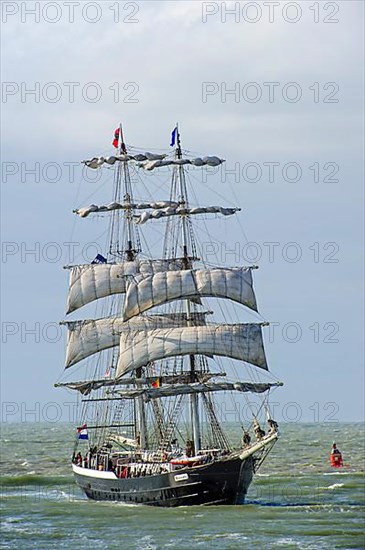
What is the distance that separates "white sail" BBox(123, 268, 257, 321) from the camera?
7612 centimetres

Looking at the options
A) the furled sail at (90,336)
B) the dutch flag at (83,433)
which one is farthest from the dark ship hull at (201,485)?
the furled sail at (90,336)

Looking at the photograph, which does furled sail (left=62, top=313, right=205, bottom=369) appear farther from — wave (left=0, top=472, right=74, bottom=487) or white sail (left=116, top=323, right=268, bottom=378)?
wave (left=0, top=472, right=74, bottom=487)

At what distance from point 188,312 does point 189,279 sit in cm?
233

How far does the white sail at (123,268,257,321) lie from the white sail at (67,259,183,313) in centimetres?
497

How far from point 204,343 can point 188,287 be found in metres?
3.13

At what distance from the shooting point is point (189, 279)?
7612cm

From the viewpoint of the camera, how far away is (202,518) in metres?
64.6

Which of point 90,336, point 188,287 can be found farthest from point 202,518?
point 90,336

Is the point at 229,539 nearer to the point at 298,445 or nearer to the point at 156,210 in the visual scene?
the point at 156,210

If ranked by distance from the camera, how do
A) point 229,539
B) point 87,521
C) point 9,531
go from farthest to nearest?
point 87,521 → point 9,531 → point 229,539

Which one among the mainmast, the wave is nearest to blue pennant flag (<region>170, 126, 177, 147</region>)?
the mainmast

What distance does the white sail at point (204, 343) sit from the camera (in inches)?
2955

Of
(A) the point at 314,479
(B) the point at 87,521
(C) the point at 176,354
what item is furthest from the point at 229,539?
(A) the point at 314,479

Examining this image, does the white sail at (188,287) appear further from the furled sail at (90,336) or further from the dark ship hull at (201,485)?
the dark ship hull at (201,485)
